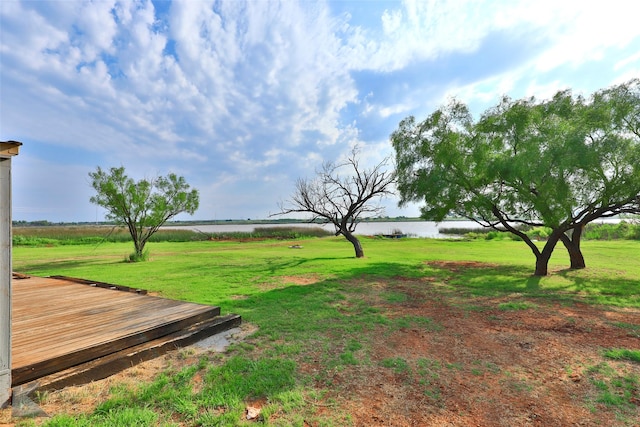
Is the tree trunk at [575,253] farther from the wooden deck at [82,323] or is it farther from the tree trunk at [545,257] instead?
the wooden deck at [82,323]

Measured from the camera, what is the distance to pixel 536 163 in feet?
28.8

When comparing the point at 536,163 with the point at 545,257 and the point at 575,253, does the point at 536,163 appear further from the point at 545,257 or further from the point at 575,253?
the point at 575,253

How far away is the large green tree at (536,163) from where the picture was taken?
28.3 ft

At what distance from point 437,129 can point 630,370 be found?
1009 cm

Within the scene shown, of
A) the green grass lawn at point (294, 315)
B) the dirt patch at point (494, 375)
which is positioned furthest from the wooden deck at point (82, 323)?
the dirt patch at point (494, 375)

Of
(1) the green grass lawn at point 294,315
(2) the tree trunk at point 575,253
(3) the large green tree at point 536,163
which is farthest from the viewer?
(2) the tree trunk at point 575,253

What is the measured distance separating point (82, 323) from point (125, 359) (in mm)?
1381

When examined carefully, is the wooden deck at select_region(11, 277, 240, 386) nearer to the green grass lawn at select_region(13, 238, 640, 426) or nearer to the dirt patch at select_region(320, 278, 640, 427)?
the green grass lawn at select_region(13, 238, 640, 426)

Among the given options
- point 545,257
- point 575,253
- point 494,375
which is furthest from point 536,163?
point 494,375

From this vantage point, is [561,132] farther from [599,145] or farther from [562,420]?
[562,420]

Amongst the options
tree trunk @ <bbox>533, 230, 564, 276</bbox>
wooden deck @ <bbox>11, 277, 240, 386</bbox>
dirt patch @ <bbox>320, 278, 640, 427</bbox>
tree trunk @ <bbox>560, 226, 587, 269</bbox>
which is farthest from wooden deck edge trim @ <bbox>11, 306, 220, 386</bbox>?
tree trunk @ <bbox>560, 226, 587, 269</bbox>

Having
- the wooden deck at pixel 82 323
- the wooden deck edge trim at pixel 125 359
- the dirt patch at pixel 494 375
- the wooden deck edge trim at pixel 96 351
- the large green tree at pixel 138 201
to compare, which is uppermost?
the large green tree at pixel 138 201

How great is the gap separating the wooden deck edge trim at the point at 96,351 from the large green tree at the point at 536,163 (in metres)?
9.55

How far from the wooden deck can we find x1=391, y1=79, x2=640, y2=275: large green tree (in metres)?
9.32
